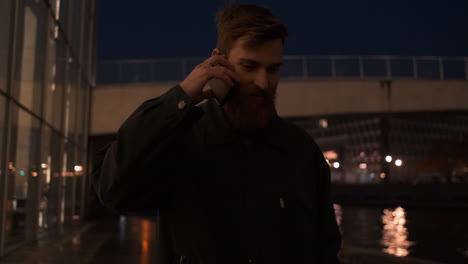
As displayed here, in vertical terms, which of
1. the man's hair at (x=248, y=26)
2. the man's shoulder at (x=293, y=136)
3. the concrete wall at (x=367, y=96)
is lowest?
the man's shoulder at (x=293, y=136)

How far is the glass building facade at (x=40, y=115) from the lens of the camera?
10.7m

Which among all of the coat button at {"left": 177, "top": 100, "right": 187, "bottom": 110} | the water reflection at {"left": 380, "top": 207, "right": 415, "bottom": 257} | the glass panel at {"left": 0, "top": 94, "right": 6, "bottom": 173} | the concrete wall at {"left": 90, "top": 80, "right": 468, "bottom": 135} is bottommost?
the water reflection at {"left": 380, "top": 207, "right": 415, "bottom": 257}

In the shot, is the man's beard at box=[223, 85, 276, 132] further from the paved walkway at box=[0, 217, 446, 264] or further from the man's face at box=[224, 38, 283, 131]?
the paved walkway at box=[0, 217, 446, 264]

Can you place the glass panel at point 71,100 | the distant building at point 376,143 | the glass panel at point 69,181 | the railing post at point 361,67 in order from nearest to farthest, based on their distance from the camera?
the glass panel at point 71,100 < the glass panel at point 69,181 < the railing post at point 361,67 < the distant building at point 376,143

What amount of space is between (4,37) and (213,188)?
32.9 ft

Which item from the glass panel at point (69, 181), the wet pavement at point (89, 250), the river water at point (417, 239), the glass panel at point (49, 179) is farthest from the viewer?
the glass panel at point (69, 181)

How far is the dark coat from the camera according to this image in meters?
1.57

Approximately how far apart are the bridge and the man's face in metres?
21.7

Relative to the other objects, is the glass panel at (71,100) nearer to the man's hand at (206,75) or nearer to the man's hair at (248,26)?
the man's hair at (248,26)

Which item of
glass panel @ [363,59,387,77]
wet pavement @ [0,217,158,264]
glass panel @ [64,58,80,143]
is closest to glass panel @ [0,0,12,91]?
wet pavement @ [0,217,158,264]

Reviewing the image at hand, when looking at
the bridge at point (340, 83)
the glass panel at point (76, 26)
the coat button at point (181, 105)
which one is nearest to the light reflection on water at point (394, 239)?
the bridge at point (340, 83)

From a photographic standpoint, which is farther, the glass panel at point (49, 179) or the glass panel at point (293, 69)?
the glass panel at point (293, 69)

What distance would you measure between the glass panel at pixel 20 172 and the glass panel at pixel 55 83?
1514 millimetres

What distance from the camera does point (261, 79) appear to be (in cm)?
166
